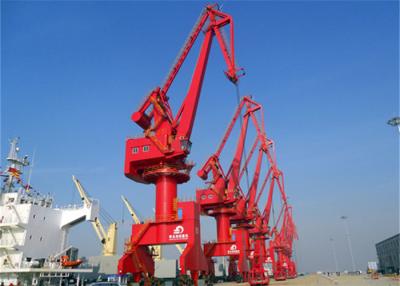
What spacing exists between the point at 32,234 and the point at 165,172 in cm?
1686

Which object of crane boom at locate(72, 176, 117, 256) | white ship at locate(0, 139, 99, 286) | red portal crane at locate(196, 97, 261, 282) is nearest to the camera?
white ship at locate(0, 139, 99, 286)

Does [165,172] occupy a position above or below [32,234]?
above

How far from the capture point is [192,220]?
28.1 metres

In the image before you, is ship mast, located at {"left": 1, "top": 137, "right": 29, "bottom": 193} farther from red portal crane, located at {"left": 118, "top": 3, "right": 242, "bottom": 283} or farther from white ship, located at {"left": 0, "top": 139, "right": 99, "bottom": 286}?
red portal crane, located at {"left": 118, "top": 3, "right": 242, "bottom": 283}

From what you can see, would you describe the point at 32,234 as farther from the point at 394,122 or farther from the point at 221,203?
the point at 394,122

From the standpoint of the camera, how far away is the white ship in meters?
32.5

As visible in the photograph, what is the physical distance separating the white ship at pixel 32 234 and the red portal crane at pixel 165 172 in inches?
370

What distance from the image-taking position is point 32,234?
34.7 m

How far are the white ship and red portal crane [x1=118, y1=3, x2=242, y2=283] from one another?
939cm

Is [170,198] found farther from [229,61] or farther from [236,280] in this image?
[236,280]

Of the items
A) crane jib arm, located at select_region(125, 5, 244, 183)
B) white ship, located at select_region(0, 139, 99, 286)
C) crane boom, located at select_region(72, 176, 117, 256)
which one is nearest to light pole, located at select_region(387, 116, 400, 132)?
crane jib arm, located at select_region(125, 5, 244, 183)

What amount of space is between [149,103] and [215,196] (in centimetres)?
2120

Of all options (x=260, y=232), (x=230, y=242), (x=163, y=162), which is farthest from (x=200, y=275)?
(x=260, y=232)

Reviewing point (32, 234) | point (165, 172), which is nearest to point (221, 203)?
point (165, 172)
